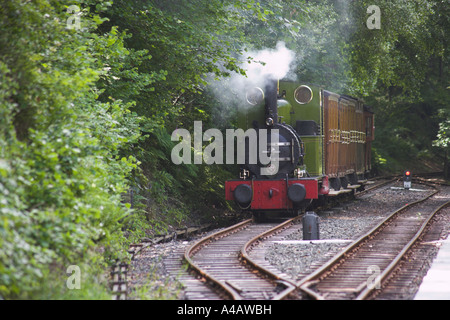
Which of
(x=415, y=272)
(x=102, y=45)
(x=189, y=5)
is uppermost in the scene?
(x=189, y=5)

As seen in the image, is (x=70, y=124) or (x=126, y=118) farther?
(x=126, y=118)

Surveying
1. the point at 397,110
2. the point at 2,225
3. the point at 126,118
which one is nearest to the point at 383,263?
the point at 126,118

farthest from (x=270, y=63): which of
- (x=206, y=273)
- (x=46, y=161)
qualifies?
(x=46, y=161)

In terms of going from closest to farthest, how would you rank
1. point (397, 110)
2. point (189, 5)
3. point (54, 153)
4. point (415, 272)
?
point (54, 153) → point (415, 272) → point (189, 5) → point (397, 110)

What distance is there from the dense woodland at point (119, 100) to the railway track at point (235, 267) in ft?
4.34

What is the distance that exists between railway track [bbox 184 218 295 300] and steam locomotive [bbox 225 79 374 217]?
55.0 inches

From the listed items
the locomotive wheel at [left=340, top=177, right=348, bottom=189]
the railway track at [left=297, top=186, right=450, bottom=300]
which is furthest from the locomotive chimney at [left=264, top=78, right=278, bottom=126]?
the locomotive wheel at [left=340, top=177, right=348, bottom=189]

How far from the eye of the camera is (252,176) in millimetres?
14836

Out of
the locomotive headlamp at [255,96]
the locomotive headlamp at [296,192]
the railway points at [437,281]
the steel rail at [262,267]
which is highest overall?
the locomotive headlamp at [255,96]

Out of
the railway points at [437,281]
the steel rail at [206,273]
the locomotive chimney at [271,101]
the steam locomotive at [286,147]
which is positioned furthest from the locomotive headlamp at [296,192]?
the railway points at [437,281]

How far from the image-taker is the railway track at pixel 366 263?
7.34 m

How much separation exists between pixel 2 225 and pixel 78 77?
8.41 ft

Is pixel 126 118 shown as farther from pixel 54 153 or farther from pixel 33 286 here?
pixel 33 286

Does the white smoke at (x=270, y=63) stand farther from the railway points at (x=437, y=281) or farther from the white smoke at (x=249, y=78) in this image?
the railway points at (x=437, y=281)
